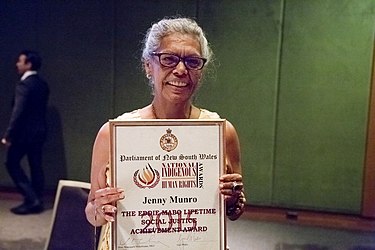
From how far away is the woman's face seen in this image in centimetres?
139

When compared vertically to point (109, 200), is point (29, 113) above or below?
below

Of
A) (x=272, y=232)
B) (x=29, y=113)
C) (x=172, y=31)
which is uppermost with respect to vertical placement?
(x=172, y=31)

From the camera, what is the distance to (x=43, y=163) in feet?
18.4

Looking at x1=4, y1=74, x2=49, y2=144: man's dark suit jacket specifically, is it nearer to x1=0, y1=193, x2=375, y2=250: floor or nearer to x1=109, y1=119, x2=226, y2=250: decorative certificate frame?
x1=0, y1=193, x2=375, y2=250: floor

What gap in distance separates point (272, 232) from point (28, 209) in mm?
2162

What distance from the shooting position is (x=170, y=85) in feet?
4.60

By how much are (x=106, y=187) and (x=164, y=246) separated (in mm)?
208

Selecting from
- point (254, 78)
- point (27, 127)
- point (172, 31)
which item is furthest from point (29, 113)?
point (172, 31)

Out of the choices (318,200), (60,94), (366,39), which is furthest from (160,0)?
(318,200)

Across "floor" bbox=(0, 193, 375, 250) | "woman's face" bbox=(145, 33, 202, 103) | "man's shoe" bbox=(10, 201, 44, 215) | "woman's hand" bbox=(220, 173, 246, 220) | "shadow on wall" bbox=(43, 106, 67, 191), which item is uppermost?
"woman's face" bbox=(145, 33, 202, 103)

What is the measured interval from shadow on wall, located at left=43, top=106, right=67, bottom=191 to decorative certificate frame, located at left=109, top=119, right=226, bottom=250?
169 inches

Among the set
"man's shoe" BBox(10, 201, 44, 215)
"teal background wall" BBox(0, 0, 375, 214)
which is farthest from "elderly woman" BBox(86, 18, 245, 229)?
"man's shoe" BBox(10, 201, 44, 215)

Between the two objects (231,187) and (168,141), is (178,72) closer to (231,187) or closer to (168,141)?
(168,141)

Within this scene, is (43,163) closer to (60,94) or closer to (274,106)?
(60,94)
